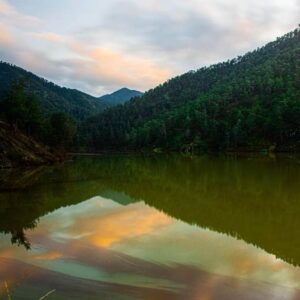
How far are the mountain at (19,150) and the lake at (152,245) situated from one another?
38603mm

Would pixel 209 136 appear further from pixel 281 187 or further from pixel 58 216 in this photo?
pixel 58 216

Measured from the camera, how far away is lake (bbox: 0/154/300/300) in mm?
11812

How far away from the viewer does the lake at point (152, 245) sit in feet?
38.8

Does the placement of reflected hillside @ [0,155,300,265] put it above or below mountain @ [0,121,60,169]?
below

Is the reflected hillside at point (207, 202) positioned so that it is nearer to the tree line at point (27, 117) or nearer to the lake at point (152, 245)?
the lake at point (152, 245)

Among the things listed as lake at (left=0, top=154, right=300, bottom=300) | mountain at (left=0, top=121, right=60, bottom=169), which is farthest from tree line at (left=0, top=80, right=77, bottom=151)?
lake at (left=0, top=154, right=300, bottom=300)

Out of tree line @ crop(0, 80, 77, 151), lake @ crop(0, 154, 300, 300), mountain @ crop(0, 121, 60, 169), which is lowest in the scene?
lake @ crop(0, 154, 300, 300)

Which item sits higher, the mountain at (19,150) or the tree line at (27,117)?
the tree line at (27,117)

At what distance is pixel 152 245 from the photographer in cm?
1717

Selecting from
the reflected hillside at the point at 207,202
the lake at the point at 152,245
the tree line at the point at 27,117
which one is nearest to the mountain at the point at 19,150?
the tree line at the point at 27,117

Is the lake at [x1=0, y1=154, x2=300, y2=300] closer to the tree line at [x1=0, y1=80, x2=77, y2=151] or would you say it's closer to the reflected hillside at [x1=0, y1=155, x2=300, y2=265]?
the reflected hillside at [x1=0, y1=155, x2=300, y2=265]

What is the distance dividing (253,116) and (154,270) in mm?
148642

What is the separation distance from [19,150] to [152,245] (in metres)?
62.0

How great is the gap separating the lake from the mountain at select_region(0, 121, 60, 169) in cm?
3860
